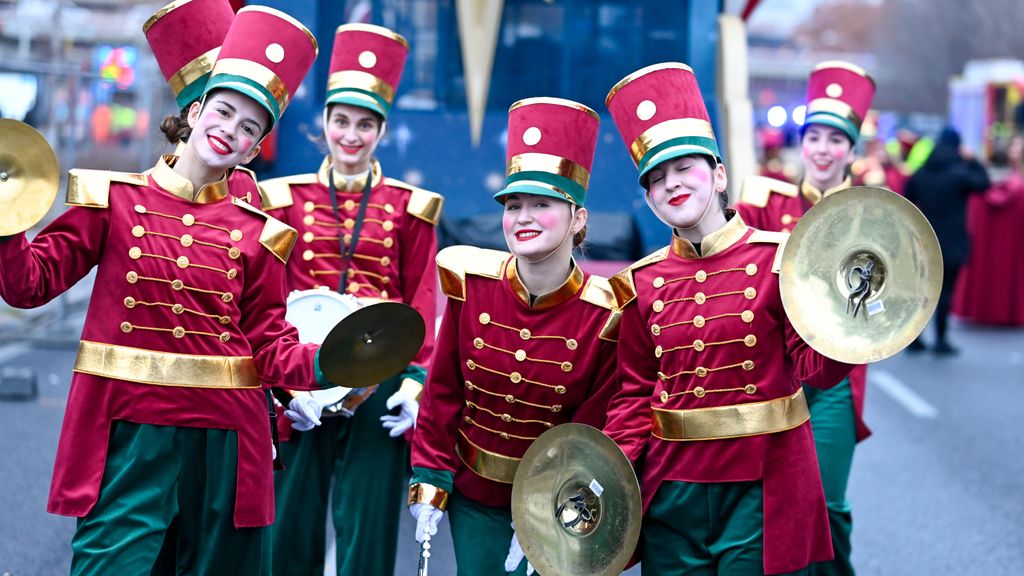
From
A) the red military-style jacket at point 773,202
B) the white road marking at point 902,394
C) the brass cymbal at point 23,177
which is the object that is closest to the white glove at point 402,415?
the red military-style jacket at point 773,202

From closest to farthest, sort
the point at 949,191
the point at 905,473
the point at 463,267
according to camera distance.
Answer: the point at 463,267 < the point at 905,473 < the point at 949,191

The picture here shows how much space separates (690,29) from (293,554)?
17.1ft

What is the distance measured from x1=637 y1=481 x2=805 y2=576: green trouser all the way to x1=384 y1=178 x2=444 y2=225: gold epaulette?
6.27 ft

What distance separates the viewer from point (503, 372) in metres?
4.30

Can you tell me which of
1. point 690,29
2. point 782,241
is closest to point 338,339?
point 782,241

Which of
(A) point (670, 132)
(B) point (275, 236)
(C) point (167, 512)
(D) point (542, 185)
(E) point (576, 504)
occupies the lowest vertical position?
(C) point (167, 512)

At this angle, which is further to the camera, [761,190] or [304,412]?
[761,190]

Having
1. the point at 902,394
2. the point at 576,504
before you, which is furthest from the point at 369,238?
the point at 902,394

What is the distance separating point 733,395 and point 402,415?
1542 mm

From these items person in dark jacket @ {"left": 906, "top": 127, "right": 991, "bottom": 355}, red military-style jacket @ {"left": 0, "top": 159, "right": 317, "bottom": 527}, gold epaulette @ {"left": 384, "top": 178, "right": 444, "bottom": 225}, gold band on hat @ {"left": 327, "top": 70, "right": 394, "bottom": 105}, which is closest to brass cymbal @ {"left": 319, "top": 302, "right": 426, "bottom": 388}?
red military-style jacket @ {"left": 0, "top": 159, "right": 317, "bottom": 527}

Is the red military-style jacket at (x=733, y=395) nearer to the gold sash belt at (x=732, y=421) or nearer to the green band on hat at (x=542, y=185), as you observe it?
the gold sash belt at (x=732, y=421)

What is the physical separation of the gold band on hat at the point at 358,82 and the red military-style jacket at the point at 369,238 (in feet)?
1.01

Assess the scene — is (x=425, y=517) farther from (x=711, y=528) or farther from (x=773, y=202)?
(x=773, y=202)

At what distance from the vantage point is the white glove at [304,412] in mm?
4785
